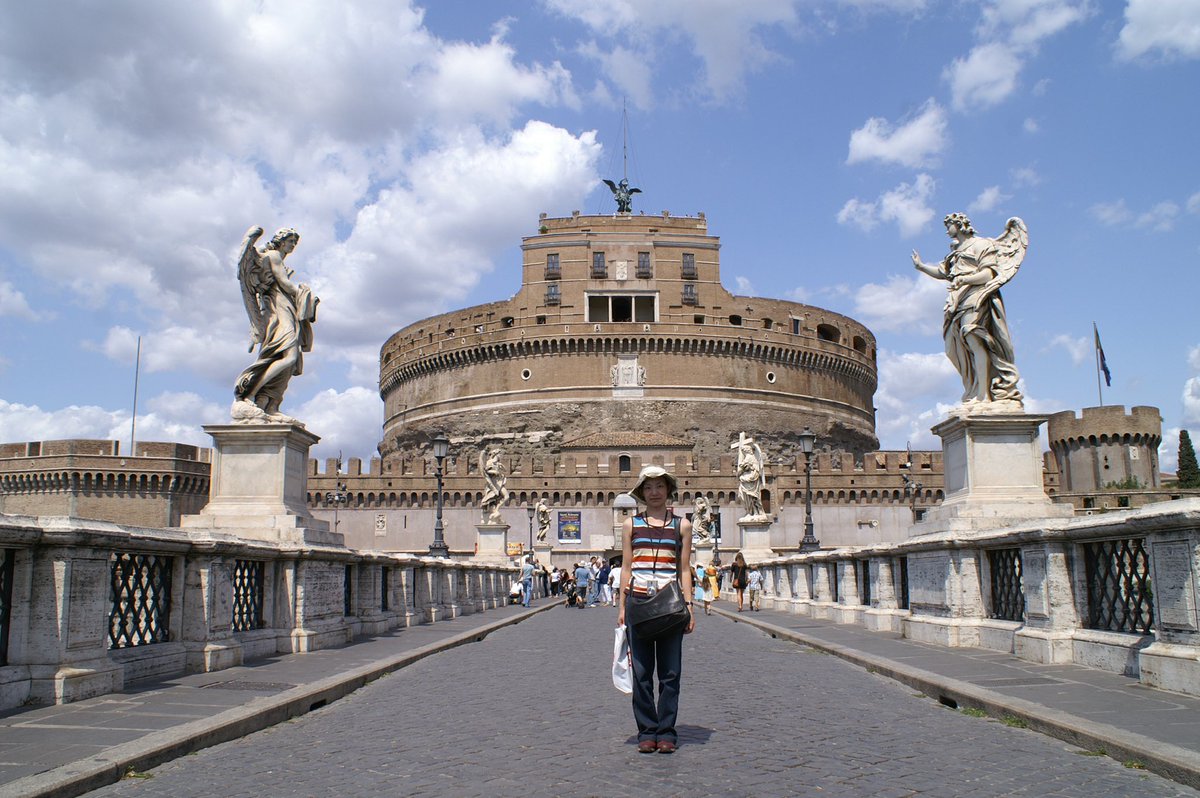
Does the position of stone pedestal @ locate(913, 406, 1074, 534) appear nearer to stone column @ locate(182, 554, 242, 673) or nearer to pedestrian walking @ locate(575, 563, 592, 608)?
stone column @ locate(182, 554, 242, 673)

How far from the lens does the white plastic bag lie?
5.19m

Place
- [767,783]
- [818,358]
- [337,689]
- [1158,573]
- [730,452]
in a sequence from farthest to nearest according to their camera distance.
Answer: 1. [818,358]
2. [730,452]
3. [337,689]
4. [1158,573]
5. [767,783]

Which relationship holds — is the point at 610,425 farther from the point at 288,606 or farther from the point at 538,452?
the point at 288,606

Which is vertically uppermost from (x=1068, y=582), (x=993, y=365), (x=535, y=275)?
(x=535, y=275)

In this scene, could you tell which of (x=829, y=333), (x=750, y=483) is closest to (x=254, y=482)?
(x=750, y=483)

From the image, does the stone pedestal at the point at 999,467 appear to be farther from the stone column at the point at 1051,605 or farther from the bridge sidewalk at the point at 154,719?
the bridge sidewalk at the point at 154,719

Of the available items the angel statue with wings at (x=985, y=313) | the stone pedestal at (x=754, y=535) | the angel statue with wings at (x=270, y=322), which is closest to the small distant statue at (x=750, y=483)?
the stone pedestal at (x=754, y=535)

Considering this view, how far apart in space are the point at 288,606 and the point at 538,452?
58.1 m

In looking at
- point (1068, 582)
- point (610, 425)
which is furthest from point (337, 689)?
point (610, 425)

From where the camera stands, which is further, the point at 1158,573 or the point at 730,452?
the point at 730,452

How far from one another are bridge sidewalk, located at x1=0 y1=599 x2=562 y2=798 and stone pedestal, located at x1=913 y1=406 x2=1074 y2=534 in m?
5.33

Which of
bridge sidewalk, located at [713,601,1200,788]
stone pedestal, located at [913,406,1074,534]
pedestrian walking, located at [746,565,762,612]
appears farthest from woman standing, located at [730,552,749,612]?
stone pedestal, located at [913,406,1074,534]

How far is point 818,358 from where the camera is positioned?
237 feet

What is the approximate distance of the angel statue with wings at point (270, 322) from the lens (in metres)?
9.80
